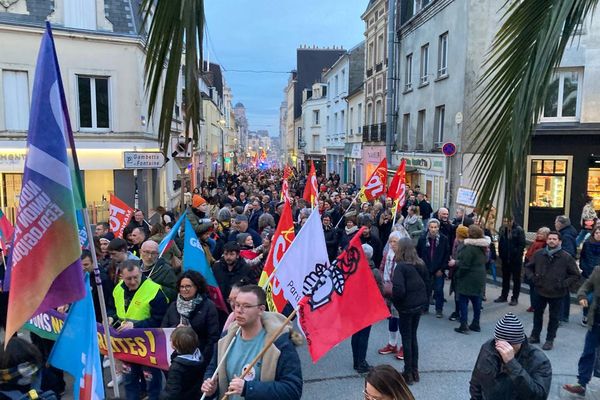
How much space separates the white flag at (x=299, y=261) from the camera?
4344 mm

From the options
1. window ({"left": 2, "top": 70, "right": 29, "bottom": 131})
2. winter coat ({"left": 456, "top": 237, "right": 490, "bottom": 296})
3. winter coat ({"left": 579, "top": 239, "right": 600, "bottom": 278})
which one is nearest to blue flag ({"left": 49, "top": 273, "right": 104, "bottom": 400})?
winter coat ({"left": 456, "top": 237, "right": 490, "bottom": 296})

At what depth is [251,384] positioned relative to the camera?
112 inches

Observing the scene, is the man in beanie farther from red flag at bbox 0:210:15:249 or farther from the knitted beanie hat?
red flag at bbox 0:210:15:249

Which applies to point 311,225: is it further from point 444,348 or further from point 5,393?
point 444,348

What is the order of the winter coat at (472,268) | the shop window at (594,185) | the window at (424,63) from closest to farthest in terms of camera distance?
the winter coat at (472,268)
the shop window at (594,185)
the window at (424,63)

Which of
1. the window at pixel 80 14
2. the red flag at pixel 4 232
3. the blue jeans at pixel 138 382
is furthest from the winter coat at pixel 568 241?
the window at pixel 80 14

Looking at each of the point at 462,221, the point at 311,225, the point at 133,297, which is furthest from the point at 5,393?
the point at 462,221

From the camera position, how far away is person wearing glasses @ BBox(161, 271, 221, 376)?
4.44 meters

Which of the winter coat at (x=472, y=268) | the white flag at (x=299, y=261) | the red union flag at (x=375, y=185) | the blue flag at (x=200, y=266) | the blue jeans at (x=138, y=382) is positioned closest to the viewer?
the white flag at (x=299, y=261)

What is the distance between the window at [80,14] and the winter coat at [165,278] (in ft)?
45.3

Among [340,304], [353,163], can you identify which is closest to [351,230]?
[340,304]

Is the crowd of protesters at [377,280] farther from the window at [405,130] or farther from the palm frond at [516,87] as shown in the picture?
the window at [405,130]

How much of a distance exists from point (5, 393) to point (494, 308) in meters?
7.91

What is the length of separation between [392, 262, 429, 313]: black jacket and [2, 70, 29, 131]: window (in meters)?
14.6
